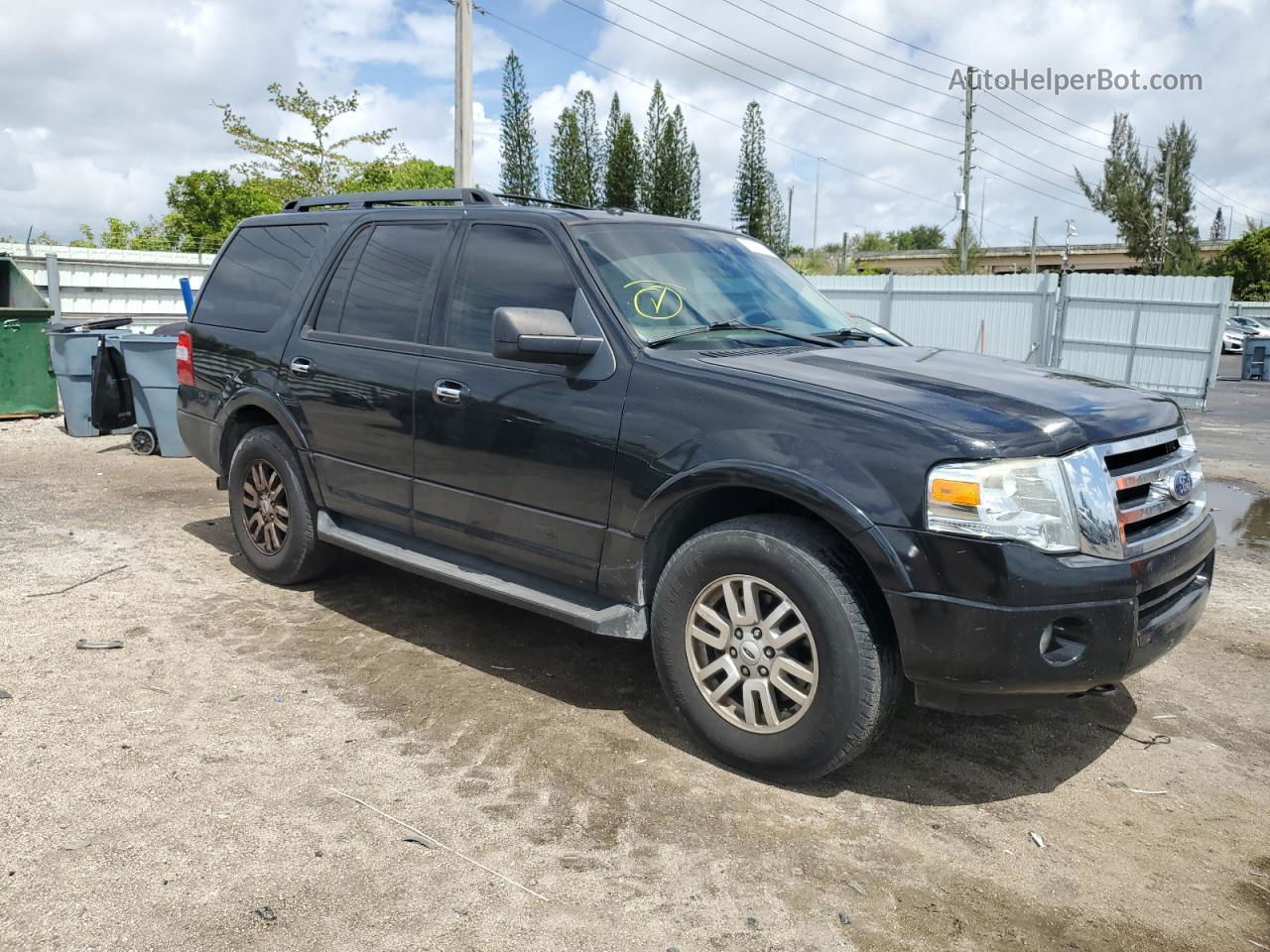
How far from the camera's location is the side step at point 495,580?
3.80 m

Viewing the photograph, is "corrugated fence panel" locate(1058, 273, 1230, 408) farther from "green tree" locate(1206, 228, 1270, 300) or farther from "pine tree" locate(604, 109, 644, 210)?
"green tree" locate(1206, 228, 1270, 300)

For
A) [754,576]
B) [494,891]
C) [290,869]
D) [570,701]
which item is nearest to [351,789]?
[290,869]

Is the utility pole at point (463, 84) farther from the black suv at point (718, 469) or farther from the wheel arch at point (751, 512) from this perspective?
the wheel arch at point (751, 512)

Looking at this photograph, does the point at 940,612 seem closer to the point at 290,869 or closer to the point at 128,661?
the point at 290,869

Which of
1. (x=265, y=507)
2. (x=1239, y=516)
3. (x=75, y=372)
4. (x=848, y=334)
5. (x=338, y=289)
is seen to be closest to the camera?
(x=848, y=334)

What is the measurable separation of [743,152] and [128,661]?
5258cm

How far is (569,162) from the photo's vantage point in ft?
180

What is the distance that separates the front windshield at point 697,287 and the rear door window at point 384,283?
843 mm

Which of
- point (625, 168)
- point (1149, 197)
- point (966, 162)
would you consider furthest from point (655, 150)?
point (1149, 197)

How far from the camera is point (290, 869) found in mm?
2889

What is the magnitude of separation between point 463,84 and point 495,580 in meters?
13.4

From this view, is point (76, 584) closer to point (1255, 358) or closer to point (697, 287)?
point (697, 287)

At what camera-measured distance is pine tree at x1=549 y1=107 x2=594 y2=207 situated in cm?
5434

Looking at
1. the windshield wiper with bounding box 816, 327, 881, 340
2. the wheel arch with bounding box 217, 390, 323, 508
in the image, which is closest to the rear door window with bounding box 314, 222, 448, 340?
the wheel arch with bounding box 217, 390, 323, 508
